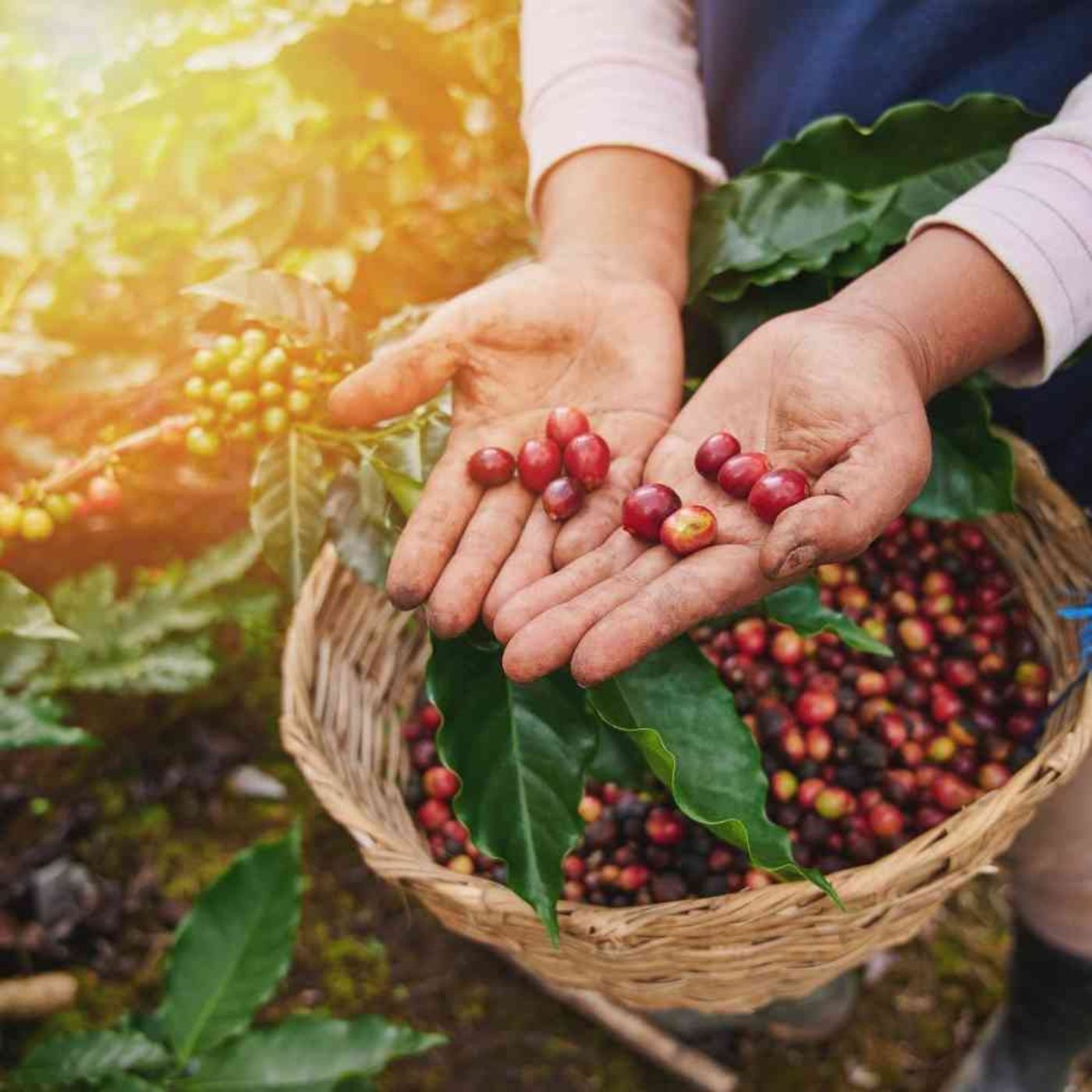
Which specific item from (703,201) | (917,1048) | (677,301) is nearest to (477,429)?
(677,301)

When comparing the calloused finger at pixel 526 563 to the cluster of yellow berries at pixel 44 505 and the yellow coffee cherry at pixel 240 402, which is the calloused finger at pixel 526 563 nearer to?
the yellow coffee cherry at pixel 240 402

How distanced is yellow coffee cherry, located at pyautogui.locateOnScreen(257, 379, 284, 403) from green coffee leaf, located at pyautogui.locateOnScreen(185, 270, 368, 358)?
0.29 ft

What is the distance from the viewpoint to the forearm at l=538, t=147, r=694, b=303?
63.2 inches

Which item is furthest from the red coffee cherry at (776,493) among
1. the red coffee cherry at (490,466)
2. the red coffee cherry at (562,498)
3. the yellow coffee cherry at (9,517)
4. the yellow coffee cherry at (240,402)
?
the yellow coffee cherry at (9,517)

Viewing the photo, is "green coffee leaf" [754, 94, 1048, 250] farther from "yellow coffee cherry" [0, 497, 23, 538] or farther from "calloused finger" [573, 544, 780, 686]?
"yellow coffee cherry" [0, 497, 23, 538]

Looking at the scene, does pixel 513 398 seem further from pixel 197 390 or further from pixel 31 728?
pixel 31 728

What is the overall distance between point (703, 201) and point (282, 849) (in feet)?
4.47

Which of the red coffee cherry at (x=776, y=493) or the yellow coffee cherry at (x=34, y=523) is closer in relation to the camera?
the red coffee cherry at (x=776, y=493)

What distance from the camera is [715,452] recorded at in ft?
4.39

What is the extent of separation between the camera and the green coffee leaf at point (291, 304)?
1443mm

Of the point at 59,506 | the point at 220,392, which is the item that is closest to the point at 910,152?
the point at 220,392

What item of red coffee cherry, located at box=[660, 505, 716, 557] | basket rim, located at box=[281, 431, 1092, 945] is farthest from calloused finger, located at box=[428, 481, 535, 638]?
basket rim, located at box=[281, 431, 1092, 945]

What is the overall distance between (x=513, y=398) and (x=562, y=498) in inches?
9.7

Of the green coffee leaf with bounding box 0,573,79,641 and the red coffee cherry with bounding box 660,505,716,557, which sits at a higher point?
the red coffee cherry with bounding box 660,505,716,557
